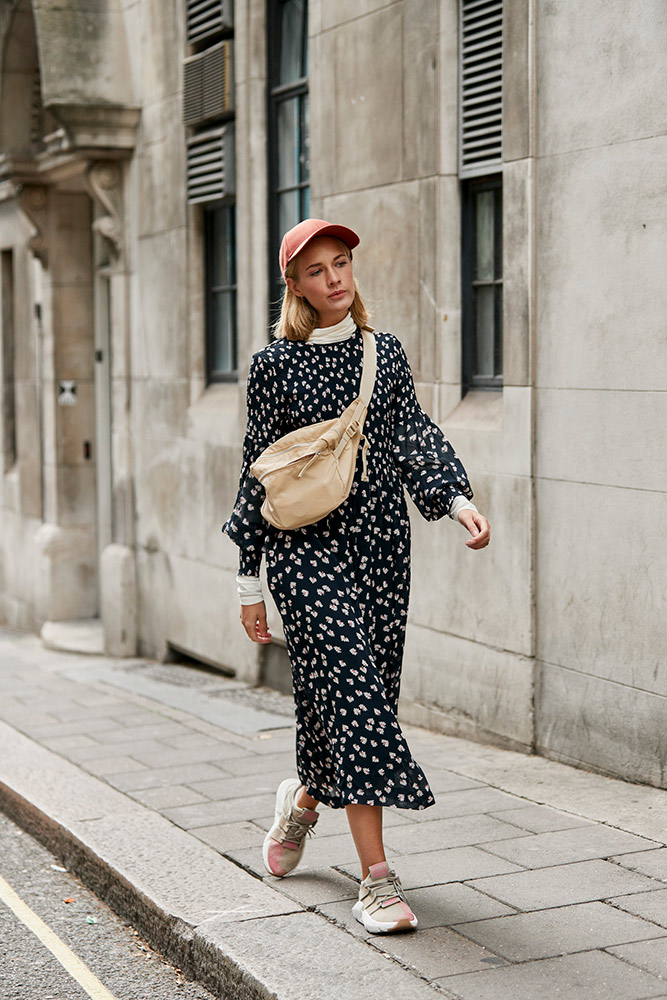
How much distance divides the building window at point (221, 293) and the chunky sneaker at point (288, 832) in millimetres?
5371

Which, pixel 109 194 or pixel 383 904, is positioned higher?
pixel 109 194

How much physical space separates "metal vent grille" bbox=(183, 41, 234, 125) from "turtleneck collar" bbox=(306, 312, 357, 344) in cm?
523

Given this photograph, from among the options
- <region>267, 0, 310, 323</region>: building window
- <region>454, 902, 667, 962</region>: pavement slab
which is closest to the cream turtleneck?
<region>454, 902, 667, 962</region>: pavement slab

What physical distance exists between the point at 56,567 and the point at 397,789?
889 cm

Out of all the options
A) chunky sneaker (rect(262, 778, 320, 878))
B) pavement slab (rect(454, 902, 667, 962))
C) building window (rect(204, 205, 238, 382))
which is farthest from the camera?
building window (rect(204, 205, 238, 382))

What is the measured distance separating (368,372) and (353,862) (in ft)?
5.49

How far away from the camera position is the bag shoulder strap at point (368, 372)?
4.30 m

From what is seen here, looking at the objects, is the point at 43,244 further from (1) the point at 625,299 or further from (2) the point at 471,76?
(1) the point at 625,299

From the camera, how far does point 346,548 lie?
429 cm

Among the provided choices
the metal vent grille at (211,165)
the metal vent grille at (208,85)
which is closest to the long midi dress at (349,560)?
the metal vent grille at (211,165)

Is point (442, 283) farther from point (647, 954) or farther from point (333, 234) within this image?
point (647, 954)

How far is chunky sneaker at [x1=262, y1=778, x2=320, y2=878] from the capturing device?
4598 millimetres

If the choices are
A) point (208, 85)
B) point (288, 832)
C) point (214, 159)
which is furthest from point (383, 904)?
point (208, 85)

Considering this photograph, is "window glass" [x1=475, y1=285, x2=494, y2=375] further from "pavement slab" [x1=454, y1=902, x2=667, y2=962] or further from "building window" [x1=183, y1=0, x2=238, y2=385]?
"pavement slab" [x1=454, y1=902, x2=667, y2=962]
